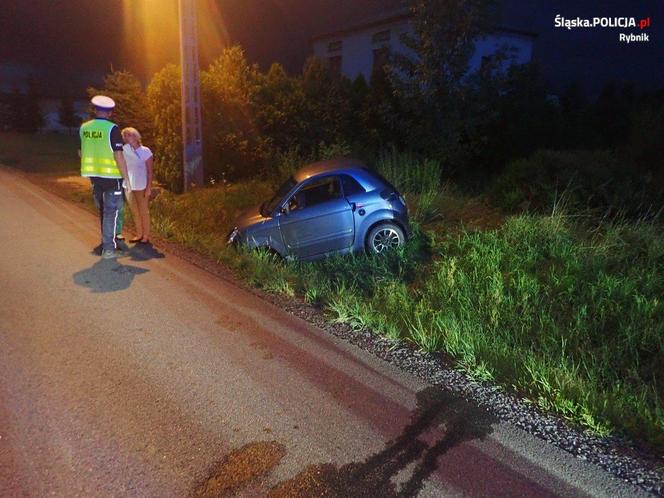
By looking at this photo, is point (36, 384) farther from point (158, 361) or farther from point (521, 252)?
point (521, 252)

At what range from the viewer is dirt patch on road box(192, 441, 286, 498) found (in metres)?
2.70

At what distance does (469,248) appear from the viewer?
675 centimetres

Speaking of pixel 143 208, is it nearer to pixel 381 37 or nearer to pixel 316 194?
pixel 316 194

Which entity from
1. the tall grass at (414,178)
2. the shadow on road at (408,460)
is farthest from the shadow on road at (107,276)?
the tall grass at (414,178)

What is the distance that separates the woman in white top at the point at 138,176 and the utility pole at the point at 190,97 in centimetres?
323

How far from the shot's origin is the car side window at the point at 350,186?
7045 millimetres

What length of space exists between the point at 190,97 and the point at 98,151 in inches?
169

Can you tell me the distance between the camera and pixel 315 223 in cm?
693

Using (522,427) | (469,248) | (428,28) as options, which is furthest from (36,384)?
(428,28)

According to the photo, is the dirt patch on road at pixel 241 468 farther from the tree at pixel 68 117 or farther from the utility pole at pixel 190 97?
the tree at pixel 68 117

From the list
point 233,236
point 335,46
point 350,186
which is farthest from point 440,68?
point 335,46

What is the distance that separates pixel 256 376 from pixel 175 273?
2.95m

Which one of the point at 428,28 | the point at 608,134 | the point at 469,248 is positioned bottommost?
the point at 469,248

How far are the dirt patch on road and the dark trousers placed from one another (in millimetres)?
4787
